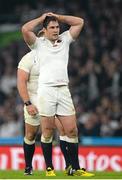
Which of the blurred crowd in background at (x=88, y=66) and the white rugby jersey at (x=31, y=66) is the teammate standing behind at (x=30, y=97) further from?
the blurred crowd in background at (x=88, y=66)

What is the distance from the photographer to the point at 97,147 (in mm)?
20219

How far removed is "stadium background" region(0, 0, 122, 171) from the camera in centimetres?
2034

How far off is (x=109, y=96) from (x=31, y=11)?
13.9ft

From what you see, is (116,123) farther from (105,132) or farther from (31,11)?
(31,11)

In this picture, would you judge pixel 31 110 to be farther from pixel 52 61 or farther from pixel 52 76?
pixel 52 61

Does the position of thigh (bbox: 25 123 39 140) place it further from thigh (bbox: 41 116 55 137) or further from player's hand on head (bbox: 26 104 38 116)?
thigh (bbox: 41 116 55 137)

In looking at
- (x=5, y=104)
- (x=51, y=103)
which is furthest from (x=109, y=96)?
(x=51, y=103)

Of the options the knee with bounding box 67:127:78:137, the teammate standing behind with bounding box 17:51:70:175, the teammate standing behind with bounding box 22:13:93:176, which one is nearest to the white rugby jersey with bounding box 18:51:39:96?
the teammate standing behind with bounding box 17:51:70:175

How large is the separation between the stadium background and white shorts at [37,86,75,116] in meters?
5.26

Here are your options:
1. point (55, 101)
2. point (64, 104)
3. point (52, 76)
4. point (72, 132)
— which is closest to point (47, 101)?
point (55, 101)

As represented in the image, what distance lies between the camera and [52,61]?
14.7 m

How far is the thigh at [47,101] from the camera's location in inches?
579

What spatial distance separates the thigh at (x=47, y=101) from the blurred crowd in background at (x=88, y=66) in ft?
24.9

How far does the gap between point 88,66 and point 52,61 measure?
30.4 feet
